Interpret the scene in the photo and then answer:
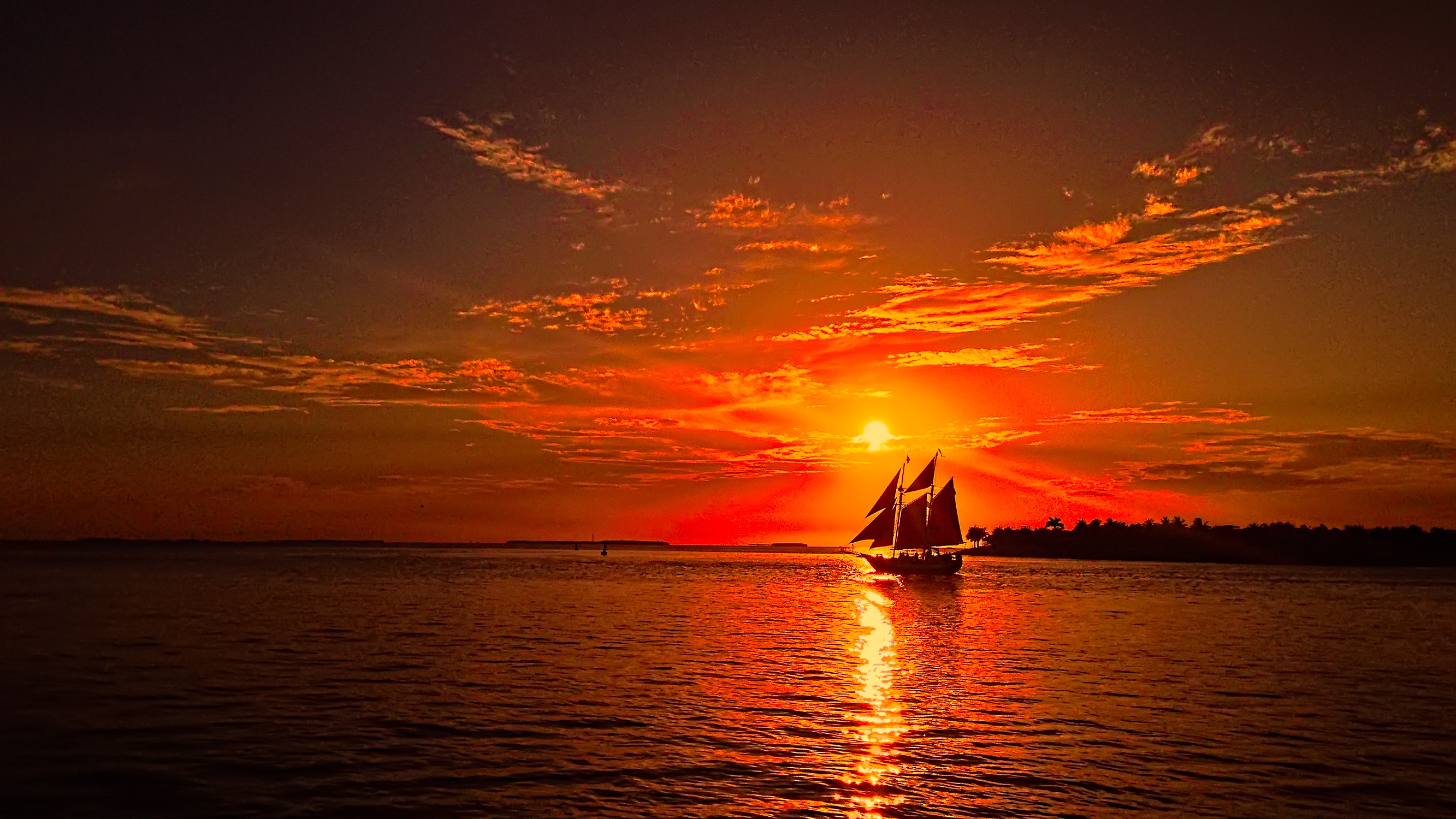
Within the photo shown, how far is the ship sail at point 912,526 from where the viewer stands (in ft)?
517

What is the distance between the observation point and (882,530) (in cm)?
16325

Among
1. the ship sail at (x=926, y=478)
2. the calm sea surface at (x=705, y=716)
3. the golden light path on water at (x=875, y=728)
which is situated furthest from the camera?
the ship sail at (x=926, y=478)

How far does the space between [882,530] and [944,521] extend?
11.6 meters

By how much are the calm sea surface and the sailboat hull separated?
9052cm

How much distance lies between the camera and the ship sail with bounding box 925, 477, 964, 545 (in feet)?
498

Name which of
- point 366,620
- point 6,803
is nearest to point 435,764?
point 6,803

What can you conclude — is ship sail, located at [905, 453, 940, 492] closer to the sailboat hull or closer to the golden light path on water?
the sailboat hull

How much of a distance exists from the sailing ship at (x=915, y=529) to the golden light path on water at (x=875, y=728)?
96.0 m

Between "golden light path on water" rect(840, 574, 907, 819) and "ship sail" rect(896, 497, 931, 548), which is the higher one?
"ship sail" rect(896, 497, 931, 548)

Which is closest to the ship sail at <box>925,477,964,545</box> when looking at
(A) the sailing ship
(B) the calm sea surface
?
(A) the sailing ship

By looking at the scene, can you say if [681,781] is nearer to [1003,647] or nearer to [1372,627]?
[1003,647]

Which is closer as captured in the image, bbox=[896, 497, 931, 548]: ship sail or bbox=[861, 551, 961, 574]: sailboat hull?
bbox=[896, 497, 931, 548]: ship sail

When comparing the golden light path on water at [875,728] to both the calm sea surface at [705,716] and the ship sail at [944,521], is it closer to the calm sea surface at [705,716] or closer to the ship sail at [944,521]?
the calm sea surface at [705,716]

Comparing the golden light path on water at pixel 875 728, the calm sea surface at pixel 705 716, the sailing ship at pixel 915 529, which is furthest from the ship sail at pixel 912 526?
the golden light path on water at pixel 875 728
